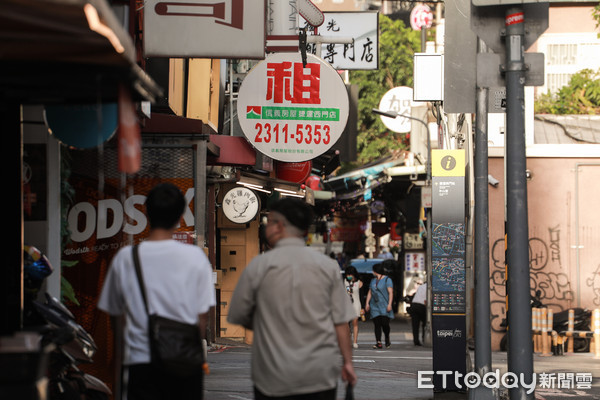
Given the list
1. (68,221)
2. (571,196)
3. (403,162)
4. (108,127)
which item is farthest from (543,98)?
(108,127)

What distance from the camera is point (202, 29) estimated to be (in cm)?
979

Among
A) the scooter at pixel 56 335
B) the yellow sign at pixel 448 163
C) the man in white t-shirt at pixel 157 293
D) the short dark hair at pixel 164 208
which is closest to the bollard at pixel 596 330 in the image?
the yellow sign at pixel 448 163

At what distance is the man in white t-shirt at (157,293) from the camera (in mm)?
5527

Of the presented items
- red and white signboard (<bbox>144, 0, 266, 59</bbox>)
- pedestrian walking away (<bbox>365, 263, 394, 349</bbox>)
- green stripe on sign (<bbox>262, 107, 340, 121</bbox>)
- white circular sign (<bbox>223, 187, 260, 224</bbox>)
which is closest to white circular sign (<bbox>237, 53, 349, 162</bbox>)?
green stripe on sign (<bbox>262, 107, 340, 121</bbox>)

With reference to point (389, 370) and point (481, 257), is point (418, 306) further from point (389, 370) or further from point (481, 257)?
point (481, 257)

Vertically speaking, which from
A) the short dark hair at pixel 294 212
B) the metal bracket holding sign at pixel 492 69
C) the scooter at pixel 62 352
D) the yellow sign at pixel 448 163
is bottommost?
the scooter at pixel 62 352

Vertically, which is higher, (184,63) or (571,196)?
(184,63)

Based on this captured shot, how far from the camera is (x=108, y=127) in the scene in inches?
270

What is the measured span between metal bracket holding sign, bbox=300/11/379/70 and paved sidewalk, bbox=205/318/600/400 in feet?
19.5

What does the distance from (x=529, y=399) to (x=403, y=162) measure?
76.5ft

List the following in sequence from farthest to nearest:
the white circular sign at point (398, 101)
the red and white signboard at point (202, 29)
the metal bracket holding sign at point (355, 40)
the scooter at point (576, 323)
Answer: the white circular sign at point (398, 101), the scooter at point (576, 323), the metal bracket holding sign at point (355, 40), the red and white signboard at point (202, 29)

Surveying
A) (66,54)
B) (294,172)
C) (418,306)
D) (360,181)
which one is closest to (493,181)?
(418,306)

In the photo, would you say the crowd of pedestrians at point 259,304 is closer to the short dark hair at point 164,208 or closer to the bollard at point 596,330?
the short dark hair at point 164,208

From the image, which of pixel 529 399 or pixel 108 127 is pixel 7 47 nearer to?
pixel 108 127
